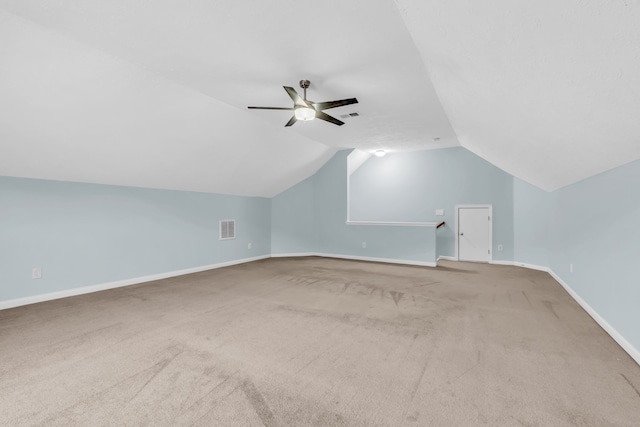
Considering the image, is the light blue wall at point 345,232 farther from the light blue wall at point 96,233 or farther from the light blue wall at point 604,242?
the light blue wall at point 96,233

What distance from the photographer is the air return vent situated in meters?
6.62

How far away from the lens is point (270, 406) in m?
1.81

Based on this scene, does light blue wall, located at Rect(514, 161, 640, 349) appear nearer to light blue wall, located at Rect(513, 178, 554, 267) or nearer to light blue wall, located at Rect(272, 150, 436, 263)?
light blue wall, located at Rect(513, 178, 554, 267)

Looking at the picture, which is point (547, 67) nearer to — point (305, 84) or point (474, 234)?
point (305, 84)

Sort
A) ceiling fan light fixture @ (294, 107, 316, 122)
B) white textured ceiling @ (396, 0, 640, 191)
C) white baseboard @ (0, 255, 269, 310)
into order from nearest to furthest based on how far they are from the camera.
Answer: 1. white textured ceiling @ (396, 0, 640, 191)
2. ceiling fan light fixture @ (294, 107, 316, 122)
3. white baseboard @ (0, 255, 269, 310)

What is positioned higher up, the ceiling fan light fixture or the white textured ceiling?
the ceiling fan light fixture

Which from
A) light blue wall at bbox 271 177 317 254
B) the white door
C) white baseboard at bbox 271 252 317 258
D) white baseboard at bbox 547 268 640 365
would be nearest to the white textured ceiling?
white baseboard at bbox 547 268 640 365

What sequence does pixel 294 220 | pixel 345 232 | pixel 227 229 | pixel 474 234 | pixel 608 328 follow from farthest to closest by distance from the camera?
pixel 294 220 < pixel 345 232 < pixel 474 234 < pixel 227 229 < pixel 608 328

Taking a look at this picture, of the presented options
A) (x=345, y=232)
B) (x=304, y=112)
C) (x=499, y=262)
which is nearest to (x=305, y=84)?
(x=304, y=112)

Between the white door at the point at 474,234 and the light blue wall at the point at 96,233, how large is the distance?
594 cm

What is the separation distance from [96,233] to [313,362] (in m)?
4.14

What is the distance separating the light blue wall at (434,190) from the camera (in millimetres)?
6930

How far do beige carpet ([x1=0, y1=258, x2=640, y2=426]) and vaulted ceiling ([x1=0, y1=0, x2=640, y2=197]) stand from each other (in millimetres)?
1821

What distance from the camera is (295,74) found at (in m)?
3.20
